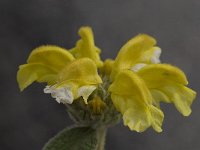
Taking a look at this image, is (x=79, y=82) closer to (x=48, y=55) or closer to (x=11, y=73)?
(x=48, y=55)

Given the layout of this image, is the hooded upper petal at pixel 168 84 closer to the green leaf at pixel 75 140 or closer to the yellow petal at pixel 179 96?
the yellow petal at pixel 179 96

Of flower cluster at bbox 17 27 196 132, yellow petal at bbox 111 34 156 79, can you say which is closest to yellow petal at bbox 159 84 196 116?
flower cluster at bbox 17 27 196 132

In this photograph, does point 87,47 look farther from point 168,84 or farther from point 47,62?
point 168,84

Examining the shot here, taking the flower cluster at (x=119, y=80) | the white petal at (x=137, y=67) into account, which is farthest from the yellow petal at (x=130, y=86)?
the white petal at (x=137, y=67)

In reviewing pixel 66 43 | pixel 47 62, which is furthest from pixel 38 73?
pixel 66 43

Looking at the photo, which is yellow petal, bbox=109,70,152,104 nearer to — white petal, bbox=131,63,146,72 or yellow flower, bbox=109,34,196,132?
yellow flower, bbox=109,34,196,132

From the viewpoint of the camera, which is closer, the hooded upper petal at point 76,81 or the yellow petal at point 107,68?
the hooded upper petal at point 76,81

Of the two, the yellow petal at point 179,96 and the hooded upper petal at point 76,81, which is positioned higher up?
the hooded upper petal at point 76,81
